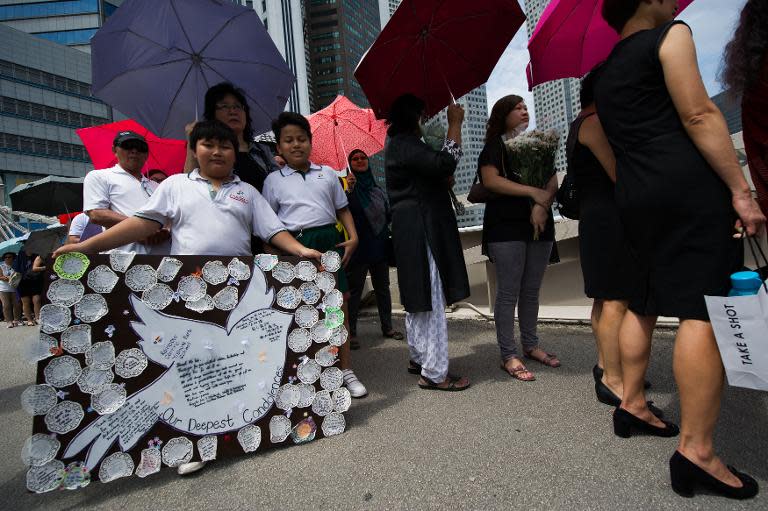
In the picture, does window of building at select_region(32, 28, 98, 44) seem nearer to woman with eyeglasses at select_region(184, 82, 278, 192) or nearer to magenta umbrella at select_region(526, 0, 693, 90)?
woman with eyeglasses at select_region(184, 82, 278, 192)

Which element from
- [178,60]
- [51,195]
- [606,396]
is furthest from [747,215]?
[51,195]

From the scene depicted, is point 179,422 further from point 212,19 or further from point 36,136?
point 36,136

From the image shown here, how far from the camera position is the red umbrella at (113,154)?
4.62 metres

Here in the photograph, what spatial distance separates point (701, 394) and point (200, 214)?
2222mm

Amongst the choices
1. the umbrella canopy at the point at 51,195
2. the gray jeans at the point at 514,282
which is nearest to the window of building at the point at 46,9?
the umbrella canopy at the point at 51,195

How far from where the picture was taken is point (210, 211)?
2145 mm

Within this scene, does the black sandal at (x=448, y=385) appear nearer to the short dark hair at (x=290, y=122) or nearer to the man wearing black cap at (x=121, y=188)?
the short dark hair at (x=290, y=122)

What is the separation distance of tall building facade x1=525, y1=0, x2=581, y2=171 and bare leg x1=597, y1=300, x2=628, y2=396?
1.08 meters

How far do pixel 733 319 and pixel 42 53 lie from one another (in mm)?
61240

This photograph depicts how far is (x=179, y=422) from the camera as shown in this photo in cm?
188

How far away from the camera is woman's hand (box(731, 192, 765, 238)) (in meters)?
1.35

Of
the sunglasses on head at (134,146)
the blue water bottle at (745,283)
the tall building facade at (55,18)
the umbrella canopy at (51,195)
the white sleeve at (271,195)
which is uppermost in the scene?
the tall building facade at (55,18)

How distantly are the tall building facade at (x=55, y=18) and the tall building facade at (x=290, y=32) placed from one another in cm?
2328

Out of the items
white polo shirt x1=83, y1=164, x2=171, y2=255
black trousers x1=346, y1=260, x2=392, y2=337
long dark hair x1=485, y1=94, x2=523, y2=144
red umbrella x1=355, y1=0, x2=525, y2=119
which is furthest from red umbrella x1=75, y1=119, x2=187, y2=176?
long dark hair x1=485, y1=94, x2=523, y2=144
